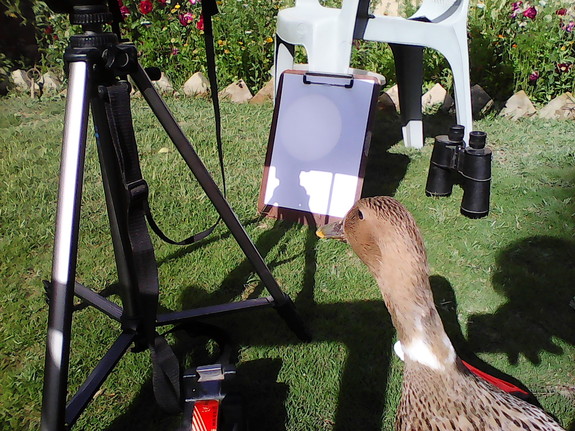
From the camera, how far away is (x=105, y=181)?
143 cm

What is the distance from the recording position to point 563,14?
4.75m

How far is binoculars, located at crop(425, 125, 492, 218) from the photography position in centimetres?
291

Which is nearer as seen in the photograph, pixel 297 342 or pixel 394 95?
pixel 297 342

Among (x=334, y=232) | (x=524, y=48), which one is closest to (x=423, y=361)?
(x=334, y=232)

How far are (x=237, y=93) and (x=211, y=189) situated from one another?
3431 millimetres

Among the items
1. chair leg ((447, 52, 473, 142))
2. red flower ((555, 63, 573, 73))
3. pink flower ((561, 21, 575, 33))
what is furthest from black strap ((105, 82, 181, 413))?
pink flower ((561, 21, 575, 33))

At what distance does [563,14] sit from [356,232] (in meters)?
4.30

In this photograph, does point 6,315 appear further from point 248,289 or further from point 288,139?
point 288,139

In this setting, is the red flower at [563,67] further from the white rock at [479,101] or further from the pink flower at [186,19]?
the pink flower at [186,19]

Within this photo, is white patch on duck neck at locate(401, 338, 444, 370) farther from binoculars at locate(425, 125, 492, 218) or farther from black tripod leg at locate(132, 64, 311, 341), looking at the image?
binoculars at locate(425, 125, 492, 218)

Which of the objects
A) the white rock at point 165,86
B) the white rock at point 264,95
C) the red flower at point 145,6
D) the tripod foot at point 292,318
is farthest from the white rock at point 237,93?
the tripod foot at point 292,318

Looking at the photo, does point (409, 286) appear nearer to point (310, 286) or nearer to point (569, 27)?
point (310, 286)

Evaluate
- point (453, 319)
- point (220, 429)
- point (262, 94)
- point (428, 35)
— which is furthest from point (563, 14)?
point (220, 429)

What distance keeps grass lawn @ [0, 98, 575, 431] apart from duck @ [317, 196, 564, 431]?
45 centimetres
